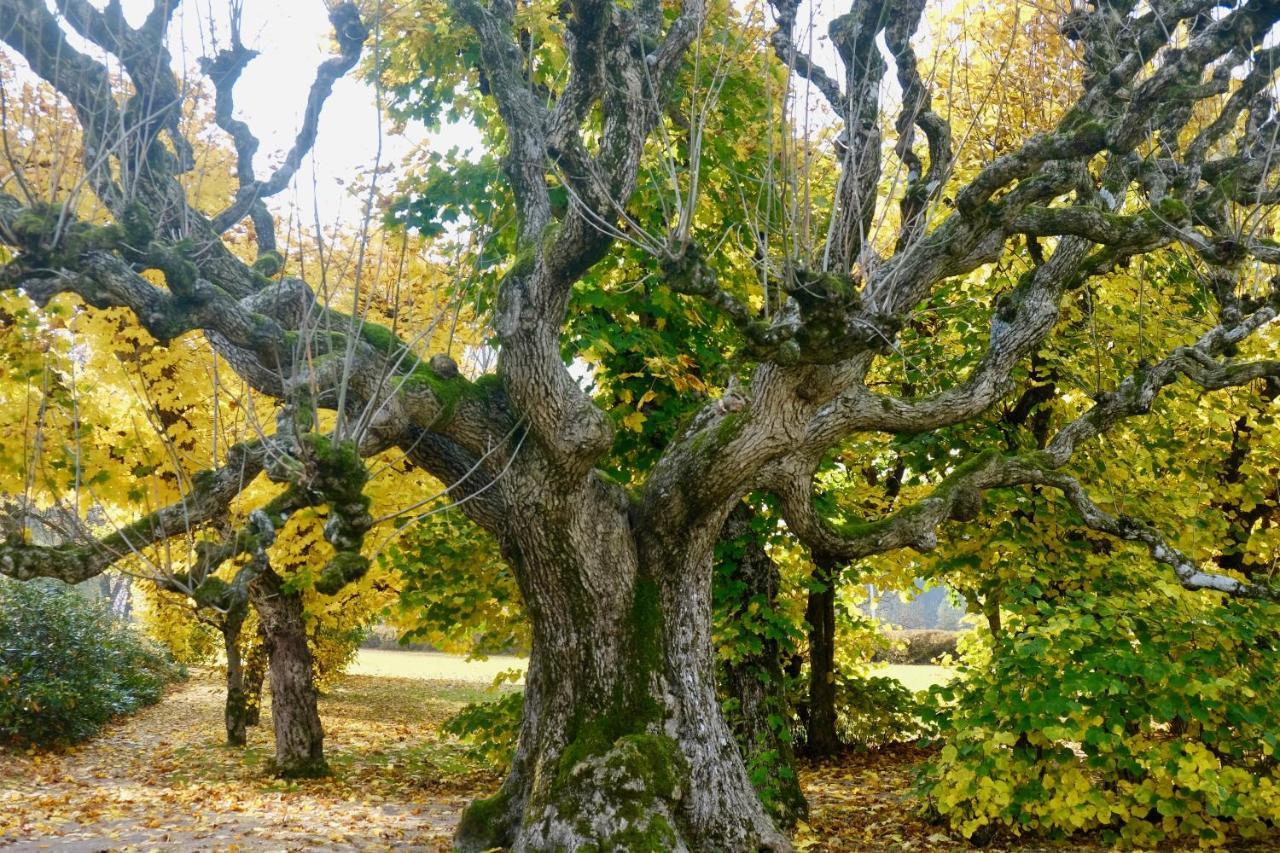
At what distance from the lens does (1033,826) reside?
7.74 m

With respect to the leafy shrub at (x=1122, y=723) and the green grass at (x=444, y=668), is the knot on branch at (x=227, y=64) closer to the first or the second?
the leafy shrub at (x=1122, y=723)

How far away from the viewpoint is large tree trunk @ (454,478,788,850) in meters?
6.34

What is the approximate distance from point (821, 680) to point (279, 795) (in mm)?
7080

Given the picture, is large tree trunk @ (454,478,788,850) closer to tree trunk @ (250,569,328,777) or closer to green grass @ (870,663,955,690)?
tree trunk @ (250,569,328,777)

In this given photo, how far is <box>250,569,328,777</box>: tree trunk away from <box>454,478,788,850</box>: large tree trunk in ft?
18.5

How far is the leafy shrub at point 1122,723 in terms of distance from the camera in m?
6.88

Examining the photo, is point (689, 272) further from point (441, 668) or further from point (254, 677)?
point (441, 668)

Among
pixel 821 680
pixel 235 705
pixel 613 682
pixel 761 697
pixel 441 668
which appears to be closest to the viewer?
pixel 613 682

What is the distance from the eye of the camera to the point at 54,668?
1452 cm

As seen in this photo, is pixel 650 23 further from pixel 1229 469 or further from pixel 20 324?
pixel 1229 469

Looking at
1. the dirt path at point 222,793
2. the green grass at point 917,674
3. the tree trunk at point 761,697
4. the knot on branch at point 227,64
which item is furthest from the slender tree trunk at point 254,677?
the green grass at point 917,674

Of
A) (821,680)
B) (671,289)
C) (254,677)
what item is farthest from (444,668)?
(671,289)

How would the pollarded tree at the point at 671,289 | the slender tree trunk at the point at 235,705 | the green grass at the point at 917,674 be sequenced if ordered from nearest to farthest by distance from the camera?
the pollarded tree at the point at 671,289 → the slender tree trunk at the point at 235,705 → the green grass at the point at 917,674

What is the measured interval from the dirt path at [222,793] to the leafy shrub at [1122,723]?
4.48 metres
